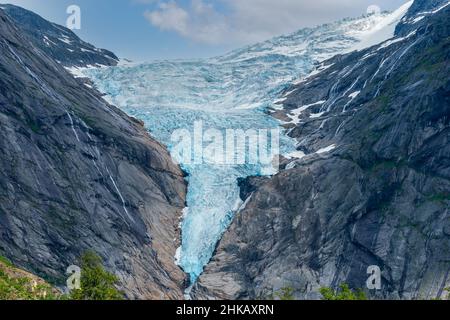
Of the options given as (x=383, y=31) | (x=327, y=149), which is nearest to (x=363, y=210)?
(x=327, y=149)

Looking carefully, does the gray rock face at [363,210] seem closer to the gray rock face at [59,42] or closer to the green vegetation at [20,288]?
the green vegetation at [20,288]

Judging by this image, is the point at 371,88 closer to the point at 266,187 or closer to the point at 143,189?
the point at 266,187

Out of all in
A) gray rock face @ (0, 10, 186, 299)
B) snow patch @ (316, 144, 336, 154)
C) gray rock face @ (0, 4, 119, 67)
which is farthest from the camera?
gray rock face @ (0, 4, 119, 67)

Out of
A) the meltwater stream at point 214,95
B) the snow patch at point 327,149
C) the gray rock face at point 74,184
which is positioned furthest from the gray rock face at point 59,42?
the snow patch at point 327,149

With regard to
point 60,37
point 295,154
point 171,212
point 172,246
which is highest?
point 60,37

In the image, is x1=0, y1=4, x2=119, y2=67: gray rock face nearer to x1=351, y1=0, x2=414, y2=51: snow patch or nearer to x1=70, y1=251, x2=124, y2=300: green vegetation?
x1=351, y1=0, x2=414, y2=51: snow patch

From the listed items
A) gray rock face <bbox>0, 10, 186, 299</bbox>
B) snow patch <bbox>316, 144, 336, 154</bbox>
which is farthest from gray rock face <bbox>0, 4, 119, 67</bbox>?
snow patch <bbox>316, 144, 336, 154</bbox>
